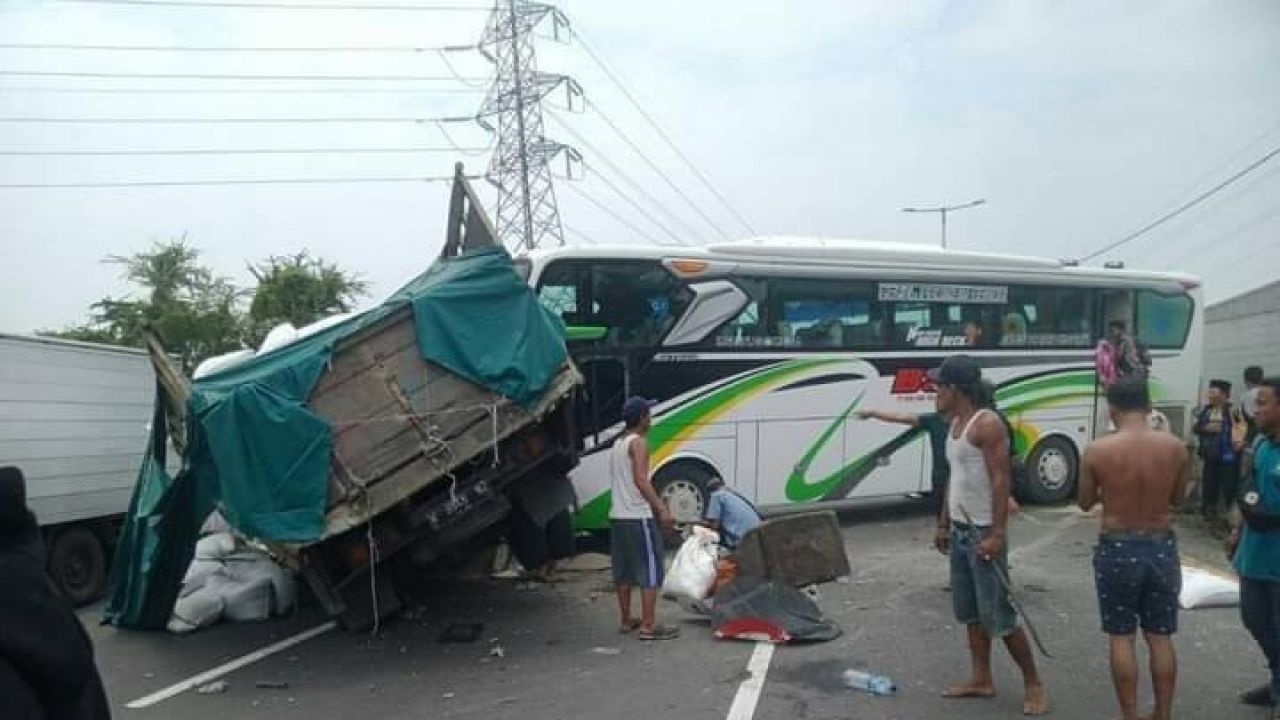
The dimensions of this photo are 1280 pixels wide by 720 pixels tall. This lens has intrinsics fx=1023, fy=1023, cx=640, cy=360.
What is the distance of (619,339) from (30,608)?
831cm

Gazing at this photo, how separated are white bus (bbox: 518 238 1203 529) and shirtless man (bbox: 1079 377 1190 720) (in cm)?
588

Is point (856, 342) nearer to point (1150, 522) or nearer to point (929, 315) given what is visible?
point (929, 315)

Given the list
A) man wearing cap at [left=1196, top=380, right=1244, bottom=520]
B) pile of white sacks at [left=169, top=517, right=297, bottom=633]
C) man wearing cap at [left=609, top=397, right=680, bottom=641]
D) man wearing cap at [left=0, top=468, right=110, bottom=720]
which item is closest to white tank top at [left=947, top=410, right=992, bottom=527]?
man wearing cap at [left=609, top=397, right=680, bottom=641]

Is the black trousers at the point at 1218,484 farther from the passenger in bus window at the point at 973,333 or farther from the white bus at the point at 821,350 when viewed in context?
the passenger in bus window at the point at 973,333

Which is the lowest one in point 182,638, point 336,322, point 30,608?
point 182,638

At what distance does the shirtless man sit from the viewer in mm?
4922

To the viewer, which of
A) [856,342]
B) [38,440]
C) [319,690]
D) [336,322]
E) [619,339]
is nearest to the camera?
[319,690]

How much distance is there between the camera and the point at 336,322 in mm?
8109

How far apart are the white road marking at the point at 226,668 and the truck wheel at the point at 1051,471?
9360mm

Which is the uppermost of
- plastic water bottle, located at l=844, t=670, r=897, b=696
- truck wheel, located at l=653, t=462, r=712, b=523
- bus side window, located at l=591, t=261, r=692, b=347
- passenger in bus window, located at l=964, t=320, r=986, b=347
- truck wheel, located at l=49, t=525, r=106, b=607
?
bus side window, located at l=591, t=261, r=692, b=347

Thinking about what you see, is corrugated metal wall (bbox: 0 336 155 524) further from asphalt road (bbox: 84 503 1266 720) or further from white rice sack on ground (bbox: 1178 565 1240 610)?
white rice sack on ground (bbox: 1178 565 1240 610)

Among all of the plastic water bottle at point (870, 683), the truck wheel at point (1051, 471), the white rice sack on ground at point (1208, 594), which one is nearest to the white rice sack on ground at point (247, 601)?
the plastic water bottle at point (870, 683)

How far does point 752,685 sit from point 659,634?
1.35 meters

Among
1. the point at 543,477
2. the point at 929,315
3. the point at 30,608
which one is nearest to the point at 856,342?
the point at 929,315
